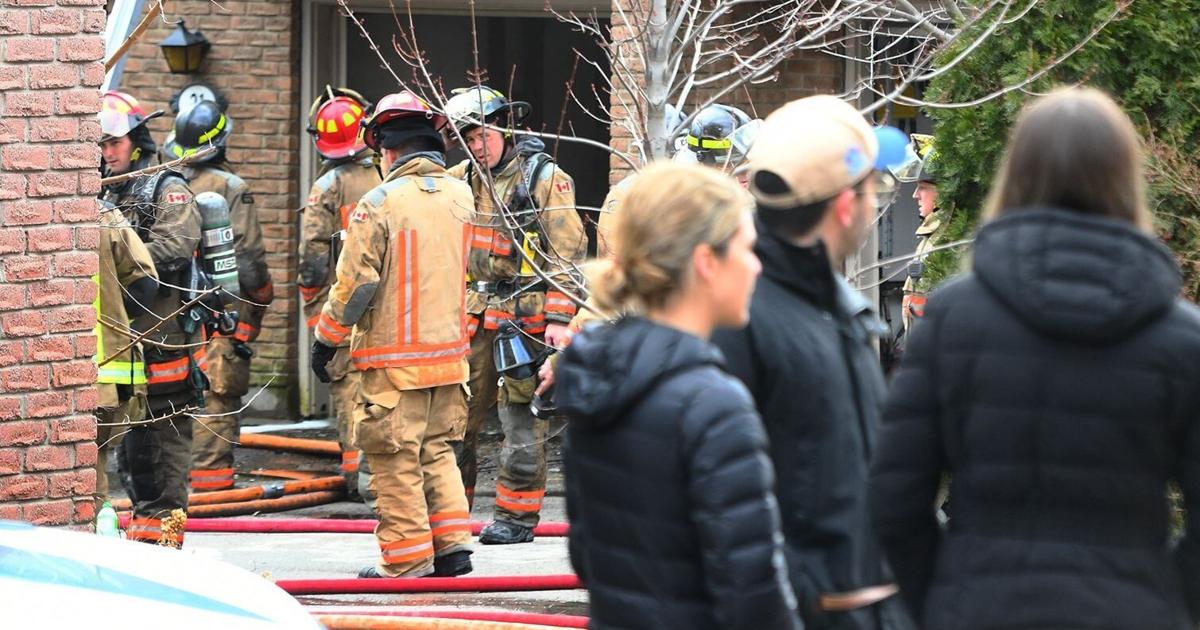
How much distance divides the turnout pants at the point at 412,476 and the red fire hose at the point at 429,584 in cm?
13

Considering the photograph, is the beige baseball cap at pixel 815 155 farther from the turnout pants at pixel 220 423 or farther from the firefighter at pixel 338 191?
the turnout pants at pixel 220 423

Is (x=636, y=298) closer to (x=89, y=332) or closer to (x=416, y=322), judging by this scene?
(x=89, y=332)

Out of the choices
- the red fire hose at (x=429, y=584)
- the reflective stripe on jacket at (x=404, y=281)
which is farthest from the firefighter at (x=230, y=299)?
the red fire hose at (x=429, y=584)

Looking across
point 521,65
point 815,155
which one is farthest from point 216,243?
point 815,155

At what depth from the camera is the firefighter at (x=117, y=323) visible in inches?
275

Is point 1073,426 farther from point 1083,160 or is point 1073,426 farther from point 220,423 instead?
point 220,423

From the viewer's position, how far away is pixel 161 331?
26.2ft

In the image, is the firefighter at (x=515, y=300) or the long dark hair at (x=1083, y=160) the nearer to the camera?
the long dark hair at (x=1083, y=160)

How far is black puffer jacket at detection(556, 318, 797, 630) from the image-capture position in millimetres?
2756

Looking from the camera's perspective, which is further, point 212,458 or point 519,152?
point 212,458

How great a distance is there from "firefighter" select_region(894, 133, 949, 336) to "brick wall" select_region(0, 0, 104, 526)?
Answer: 2.80 m

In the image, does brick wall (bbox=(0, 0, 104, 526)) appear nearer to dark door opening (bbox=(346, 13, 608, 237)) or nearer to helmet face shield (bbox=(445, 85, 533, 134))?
helmet face shield (bbox=(445, 85, 533, 134))

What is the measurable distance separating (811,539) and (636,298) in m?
0.57

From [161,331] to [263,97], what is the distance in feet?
15.2
